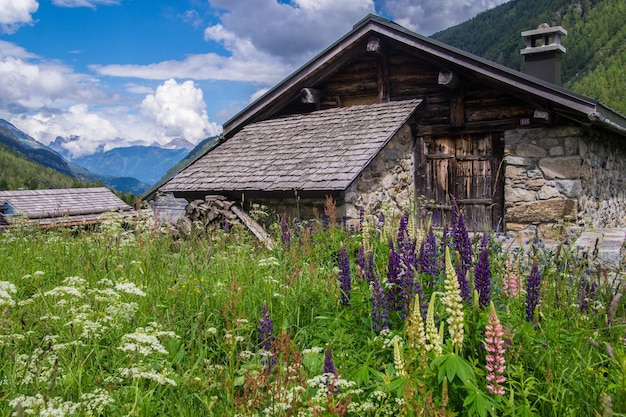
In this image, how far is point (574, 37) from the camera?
10731 centimetres

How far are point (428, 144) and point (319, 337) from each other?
323 inches

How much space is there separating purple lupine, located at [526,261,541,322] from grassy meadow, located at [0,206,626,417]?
0.01 meters

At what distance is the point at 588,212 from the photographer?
9.97m

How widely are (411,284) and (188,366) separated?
5.12 ft

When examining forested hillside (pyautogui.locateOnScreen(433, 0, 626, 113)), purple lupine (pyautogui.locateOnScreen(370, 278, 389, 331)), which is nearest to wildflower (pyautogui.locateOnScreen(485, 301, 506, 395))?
purple lupine (pyautogui.locateOnScreen(370, 278, 389, 331))

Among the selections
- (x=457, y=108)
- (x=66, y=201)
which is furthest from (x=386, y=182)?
(x=66, y=201)

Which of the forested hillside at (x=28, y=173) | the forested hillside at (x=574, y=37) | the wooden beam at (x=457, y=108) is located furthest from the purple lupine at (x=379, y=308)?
the forested hillside at (x=28, y=173)

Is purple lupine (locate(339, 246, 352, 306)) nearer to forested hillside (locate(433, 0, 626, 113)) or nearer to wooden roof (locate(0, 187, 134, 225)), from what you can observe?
wooden roof (locate(0, 187, 134, 225))

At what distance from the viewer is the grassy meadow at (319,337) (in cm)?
245

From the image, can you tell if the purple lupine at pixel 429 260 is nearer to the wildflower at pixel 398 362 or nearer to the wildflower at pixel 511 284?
the wildflower at pixel 511 284

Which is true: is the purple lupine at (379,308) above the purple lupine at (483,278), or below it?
below

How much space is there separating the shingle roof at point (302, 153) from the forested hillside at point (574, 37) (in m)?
64.8

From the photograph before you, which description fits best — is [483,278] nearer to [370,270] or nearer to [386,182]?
[370,270]

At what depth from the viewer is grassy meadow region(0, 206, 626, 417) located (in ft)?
8.03
